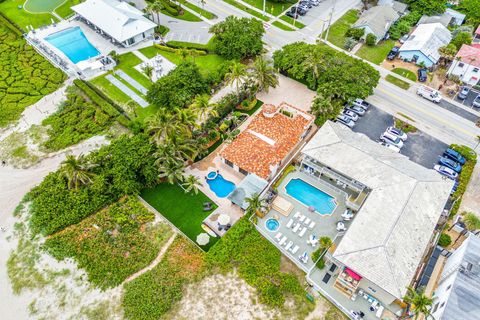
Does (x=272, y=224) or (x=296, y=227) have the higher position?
(x=296, y=227)

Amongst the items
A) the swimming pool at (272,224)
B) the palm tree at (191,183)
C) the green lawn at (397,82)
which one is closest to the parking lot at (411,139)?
the green lawn at (397,82)

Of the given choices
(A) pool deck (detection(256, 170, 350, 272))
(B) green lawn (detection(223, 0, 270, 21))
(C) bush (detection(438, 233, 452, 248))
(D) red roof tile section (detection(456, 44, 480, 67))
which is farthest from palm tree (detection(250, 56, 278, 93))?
(D) red roof tile section (detection(456, 44, 480, 67))

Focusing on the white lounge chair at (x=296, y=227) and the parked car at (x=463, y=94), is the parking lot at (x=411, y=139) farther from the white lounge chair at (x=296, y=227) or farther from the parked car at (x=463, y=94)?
the white lounge chair at (x=296, y=227)

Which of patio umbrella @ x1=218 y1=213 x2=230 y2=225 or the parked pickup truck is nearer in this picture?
patio umbrella @ x1=218 y1=213 x2=230 y2=225

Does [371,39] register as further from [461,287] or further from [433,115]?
[461,287]

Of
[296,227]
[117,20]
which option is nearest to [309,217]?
[296,227]

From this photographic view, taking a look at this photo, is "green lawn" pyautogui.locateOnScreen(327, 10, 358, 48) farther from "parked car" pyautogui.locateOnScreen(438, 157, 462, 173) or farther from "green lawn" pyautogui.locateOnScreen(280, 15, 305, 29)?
"parked car" pyautogui.locateOnScreen(438, 157, 462, 173)
